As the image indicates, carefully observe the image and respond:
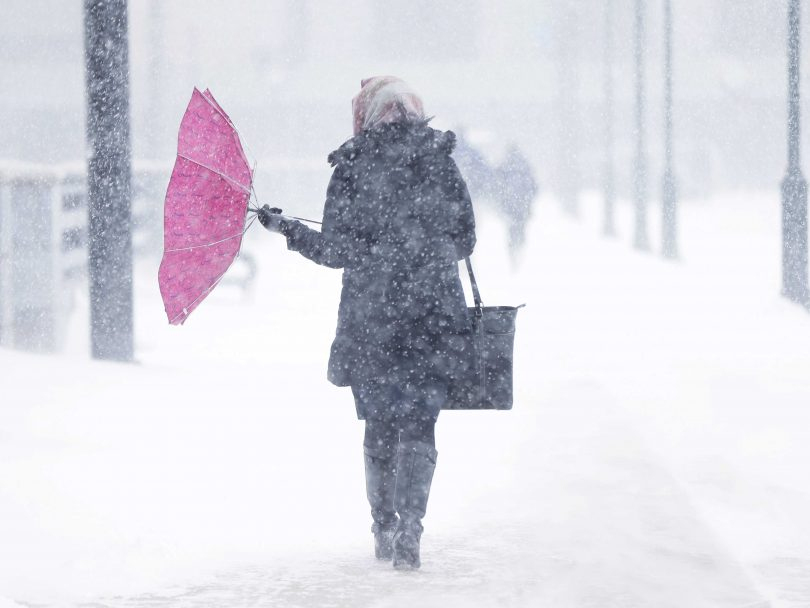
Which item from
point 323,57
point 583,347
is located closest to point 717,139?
point 323,57

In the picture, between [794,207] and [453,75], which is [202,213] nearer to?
[794,207]

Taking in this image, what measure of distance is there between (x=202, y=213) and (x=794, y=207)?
938 centimetres

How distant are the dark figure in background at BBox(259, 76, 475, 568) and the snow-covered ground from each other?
0.52 metres

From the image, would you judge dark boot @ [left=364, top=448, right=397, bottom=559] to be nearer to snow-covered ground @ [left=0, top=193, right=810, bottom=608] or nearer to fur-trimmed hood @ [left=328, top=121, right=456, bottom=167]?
snow-covered ground @ [left=0, top=193, right=810, bottom=608]

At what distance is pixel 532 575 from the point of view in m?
4.45

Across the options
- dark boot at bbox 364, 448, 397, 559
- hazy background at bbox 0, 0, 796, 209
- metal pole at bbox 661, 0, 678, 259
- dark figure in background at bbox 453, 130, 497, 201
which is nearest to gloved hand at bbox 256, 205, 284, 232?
dark boot at bbox 364, 448, 397, 559

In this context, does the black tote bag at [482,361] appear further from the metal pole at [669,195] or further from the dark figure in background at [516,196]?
the metal pole at [669,195]

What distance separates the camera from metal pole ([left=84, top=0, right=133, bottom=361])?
8.57m

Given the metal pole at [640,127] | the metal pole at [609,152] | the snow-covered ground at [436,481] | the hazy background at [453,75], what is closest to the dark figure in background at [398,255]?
the snow-covered ground at [436,481]

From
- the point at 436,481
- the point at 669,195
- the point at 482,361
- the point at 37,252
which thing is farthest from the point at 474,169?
the point at 482,361

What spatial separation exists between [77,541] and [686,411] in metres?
4.07

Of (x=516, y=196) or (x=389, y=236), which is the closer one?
(x=389, y=236)

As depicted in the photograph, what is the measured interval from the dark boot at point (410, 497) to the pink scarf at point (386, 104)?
106 centimetres

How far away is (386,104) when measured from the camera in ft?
14.4
